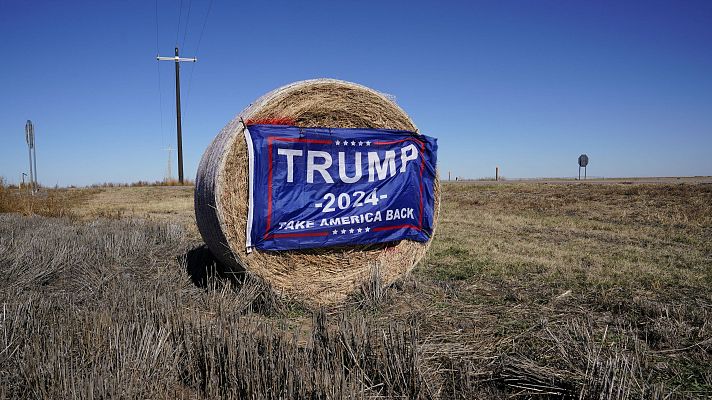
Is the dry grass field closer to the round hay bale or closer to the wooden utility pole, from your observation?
the round hay bale

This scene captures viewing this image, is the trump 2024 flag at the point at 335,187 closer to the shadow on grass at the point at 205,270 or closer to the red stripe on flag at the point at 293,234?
the red stripe on flag at the point at 293,234

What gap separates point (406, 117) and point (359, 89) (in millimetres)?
721

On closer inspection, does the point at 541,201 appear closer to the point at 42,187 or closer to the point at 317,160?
the point at 317,160

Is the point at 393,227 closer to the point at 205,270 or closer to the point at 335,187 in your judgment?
the point at 335,187

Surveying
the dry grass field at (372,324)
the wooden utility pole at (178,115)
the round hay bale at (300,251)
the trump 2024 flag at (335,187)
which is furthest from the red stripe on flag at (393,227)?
the wooden utility pole at (178,115)

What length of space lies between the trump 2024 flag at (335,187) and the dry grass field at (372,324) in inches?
24.0

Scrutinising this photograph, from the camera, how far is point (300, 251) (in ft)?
18.0

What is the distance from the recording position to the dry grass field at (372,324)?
2.85 m

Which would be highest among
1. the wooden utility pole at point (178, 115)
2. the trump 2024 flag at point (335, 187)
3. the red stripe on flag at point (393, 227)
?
the wooden utility pole at point (178, 115)

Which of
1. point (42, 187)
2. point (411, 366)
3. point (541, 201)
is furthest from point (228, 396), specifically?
point (42, 187)

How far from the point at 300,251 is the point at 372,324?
1697 mm

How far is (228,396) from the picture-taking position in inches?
106

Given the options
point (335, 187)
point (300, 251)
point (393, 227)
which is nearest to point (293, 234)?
point (300, 251)

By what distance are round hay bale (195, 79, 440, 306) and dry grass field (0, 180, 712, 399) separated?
242 mm
